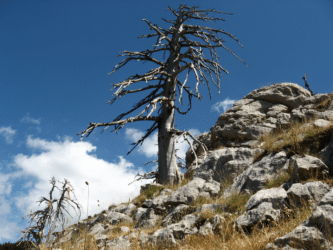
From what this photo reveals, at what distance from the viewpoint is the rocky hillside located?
3377mm

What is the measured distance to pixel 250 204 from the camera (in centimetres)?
480

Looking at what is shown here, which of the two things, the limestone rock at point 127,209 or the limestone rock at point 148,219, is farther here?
the limestone rock at point 127,209

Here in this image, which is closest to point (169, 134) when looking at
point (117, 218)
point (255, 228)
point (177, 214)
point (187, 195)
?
point (117, 218)

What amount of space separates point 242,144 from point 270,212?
7655 millimetres

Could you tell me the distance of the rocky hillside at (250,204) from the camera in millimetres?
3377

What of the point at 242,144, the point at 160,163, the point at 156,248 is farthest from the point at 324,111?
the point at 156,248

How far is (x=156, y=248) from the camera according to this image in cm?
443

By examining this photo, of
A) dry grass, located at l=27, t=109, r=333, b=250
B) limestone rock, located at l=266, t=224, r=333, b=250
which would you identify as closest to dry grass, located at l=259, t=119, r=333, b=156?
dry grass, located at l=27, t=109, r=333, b=250

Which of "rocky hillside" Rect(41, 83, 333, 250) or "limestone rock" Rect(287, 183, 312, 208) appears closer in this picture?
"rocky hillside" Rect(41, 83, 333, 250)

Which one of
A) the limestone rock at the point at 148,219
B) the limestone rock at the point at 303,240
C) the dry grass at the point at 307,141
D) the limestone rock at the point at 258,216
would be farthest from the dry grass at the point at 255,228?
the limestone rock at the point at 303,240

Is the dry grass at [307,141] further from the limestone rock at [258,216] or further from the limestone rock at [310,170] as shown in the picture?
the limestone rock at [258,216]

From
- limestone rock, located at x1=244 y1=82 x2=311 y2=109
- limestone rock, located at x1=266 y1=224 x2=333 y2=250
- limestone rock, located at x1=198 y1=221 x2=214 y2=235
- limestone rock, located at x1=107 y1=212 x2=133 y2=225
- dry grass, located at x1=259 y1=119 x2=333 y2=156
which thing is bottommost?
limestone rock, located at x1=266 y1=224 x2=333 y2=250

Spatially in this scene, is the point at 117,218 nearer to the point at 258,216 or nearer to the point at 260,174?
the point at 260,174

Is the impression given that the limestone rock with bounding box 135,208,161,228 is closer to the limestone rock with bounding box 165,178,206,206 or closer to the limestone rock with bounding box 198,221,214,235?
the limestone rock with bounding box 165,178,206,206
